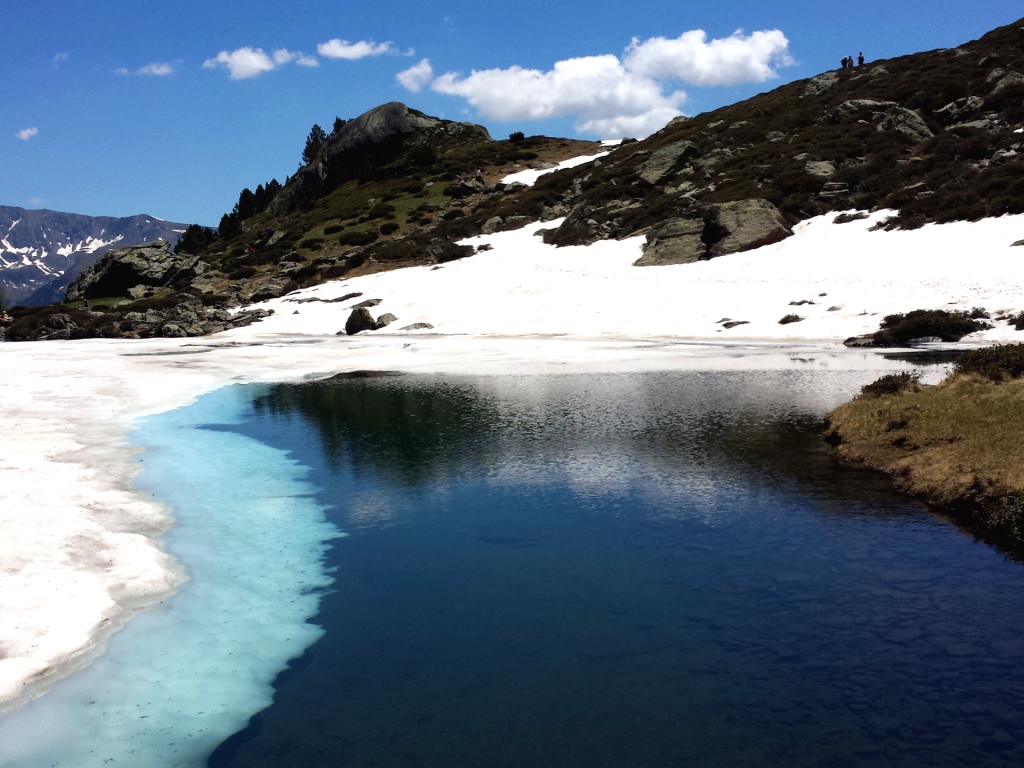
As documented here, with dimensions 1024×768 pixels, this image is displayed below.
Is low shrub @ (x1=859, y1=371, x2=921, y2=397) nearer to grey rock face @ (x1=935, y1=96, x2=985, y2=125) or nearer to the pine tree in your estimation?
grey rock face @ (x1=935, y1=96, x2=985, y2=125)

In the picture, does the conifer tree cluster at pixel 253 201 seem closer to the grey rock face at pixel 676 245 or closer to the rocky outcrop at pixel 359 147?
the rocky outcrop at pixel 359 147

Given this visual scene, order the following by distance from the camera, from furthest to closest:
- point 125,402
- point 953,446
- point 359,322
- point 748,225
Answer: point 748,225, point 359,322, point 125,402, point 953,446

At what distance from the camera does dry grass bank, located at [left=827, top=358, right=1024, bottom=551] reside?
14047mm

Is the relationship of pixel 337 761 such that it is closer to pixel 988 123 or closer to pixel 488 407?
pixel 488 407

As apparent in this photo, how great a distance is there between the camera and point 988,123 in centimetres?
6034

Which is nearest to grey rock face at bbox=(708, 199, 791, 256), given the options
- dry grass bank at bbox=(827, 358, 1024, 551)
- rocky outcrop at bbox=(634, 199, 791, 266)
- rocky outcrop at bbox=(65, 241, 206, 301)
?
rocky outcrop at bbox=(634, 199, 791, 266)

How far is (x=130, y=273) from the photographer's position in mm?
85688

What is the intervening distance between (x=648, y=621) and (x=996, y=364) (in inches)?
615

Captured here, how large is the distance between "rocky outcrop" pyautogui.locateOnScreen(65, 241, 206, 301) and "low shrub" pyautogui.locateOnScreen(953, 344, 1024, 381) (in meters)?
79.2

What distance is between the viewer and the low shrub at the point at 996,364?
20.6 meters

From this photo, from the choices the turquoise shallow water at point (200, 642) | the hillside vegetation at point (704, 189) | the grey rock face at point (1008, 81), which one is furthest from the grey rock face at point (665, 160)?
the turquoise shallow water at point (200, 642)

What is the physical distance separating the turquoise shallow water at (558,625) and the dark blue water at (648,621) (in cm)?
4

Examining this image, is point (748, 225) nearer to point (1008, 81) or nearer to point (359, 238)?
point (1008, 81)

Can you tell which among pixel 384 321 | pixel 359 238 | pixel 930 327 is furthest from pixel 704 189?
pixel 359 238
